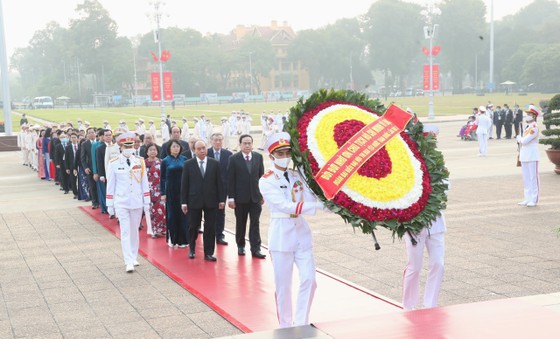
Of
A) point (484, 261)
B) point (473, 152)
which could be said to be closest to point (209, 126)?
point (473, 152)

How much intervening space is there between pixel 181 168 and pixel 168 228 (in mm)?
935

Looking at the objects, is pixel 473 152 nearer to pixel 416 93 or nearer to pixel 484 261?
pixel 484 261

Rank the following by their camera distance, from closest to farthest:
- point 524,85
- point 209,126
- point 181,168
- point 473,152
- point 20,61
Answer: point 181,168 < point 473,152 < point 209,126 < point 524,85 < point 20,61

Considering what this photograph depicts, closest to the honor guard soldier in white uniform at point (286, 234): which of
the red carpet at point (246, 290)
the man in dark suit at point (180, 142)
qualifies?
the red carpet at point (246, 290)

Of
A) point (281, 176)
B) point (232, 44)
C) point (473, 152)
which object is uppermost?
point (232, 44)

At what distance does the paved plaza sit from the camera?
6.63 metres

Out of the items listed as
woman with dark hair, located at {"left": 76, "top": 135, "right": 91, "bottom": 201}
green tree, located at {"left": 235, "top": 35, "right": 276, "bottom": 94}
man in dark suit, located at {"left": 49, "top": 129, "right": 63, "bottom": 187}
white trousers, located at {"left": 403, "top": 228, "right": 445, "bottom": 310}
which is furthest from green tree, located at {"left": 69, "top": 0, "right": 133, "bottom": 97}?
white trousers, located at {"left": 403, "top": 228, "right": 445, "bottom": 310}

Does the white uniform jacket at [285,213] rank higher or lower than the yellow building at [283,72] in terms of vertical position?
lower

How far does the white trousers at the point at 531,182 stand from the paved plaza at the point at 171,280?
338mm

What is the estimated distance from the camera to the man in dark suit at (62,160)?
671 inches

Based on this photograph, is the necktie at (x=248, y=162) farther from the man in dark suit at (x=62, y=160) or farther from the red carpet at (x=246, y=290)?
the man in dark suit at (x=62, y=160)

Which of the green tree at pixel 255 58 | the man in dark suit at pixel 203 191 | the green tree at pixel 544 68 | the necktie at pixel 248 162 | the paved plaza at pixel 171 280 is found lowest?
the paved plaza at pixel 171 280

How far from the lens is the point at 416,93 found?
106 m

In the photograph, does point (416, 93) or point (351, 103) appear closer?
point (351, 103)
